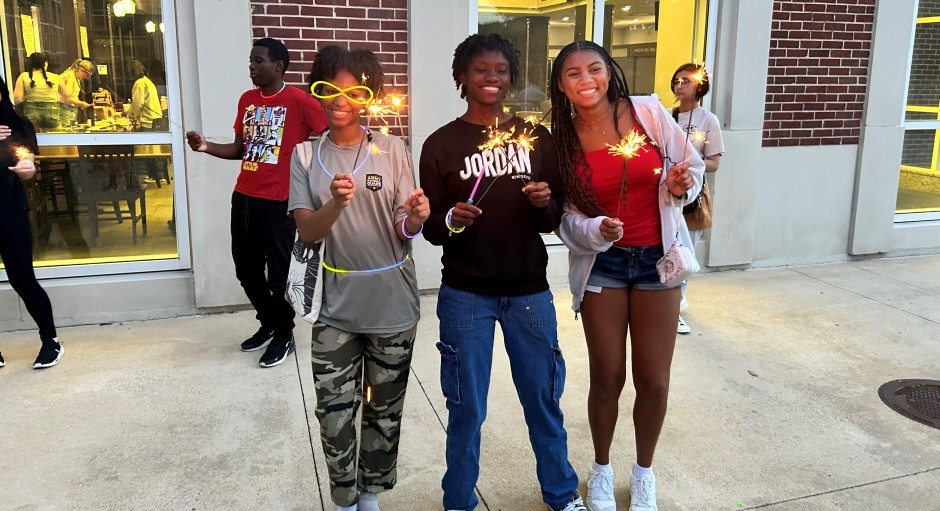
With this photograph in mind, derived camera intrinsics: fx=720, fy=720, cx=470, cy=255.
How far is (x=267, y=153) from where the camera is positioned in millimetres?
4402

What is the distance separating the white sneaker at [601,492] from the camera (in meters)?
2.96

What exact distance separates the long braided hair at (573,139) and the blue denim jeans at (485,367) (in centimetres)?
39

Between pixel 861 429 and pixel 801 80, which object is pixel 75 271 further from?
pixel 801 80

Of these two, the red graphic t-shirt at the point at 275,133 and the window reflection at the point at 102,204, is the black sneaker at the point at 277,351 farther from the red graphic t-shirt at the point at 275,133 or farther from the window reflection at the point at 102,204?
the window reflection at the point at 102,204

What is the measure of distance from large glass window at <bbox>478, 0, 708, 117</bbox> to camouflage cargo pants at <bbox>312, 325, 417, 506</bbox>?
4.01 meters

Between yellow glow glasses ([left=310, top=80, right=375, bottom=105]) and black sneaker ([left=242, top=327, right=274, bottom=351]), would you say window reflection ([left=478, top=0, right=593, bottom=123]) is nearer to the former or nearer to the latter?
black sneaker ([left=242, top=327, right=274, bottom=351])

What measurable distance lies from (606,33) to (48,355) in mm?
5210

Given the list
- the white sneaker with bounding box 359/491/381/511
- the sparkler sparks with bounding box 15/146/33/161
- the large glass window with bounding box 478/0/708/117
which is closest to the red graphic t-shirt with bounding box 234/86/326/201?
the sparkler sparks with bounding box 15/146/33/161

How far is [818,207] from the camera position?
285 inches

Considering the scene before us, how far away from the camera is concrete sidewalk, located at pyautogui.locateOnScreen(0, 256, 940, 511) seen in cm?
317

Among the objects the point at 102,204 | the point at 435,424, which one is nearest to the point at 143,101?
the point at 102,204

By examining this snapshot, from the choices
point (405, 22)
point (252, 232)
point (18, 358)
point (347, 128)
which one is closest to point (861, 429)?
point (347, 128)

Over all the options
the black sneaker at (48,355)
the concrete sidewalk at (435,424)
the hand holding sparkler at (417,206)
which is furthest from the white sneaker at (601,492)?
the black sneaker at (48,355)

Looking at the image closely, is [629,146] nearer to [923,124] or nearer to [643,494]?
[643,494]
